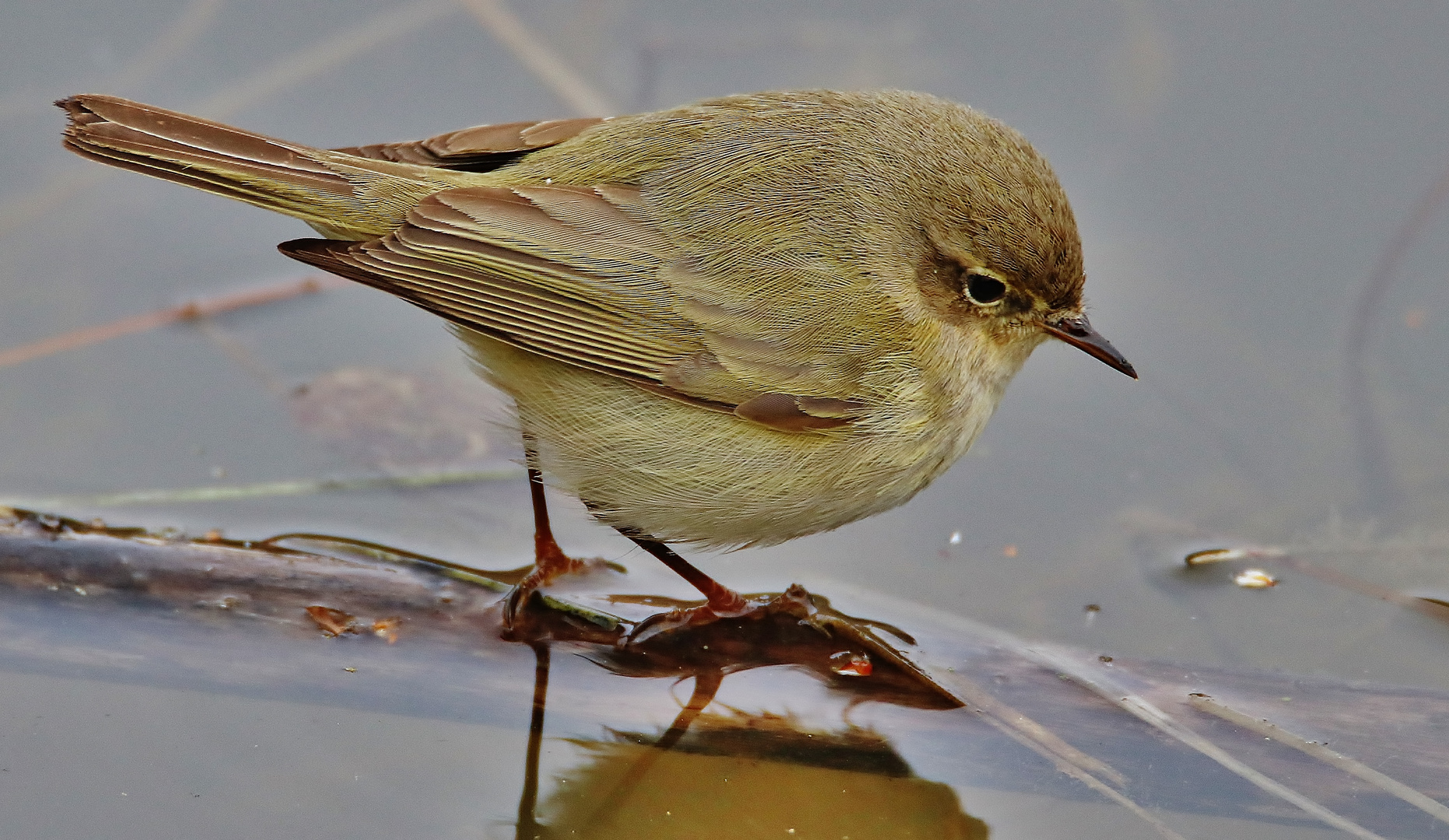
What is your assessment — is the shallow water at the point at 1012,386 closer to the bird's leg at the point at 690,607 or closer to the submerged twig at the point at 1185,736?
the submerged twig at the point at 1185,736

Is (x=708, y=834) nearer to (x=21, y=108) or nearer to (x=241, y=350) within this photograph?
(x=241, y=350)

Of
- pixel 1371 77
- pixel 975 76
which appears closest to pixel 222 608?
pixel 975 76

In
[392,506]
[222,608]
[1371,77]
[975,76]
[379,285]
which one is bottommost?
[222,608]

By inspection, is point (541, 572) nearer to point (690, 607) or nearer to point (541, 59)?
point (690, 607)

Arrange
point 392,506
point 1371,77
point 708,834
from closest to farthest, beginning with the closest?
point 708,834
point 392,506
point 1371,77

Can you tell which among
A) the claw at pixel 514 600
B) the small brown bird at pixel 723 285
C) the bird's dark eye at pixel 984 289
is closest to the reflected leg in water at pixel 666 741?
the small brown bird at pixel 723 285

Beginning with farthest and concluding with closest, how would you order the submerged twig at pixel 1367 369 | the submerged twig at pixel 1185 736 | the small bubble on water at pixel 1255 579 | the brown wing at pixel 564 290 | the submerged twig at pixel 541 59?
the submerged twig at pixel 541 59, the submerged twig at pixel 1367 369, the small bubble on water at pixel 1255 579, the brown wing at pixel 564 290, the submerged twig at pixel 1185 736
